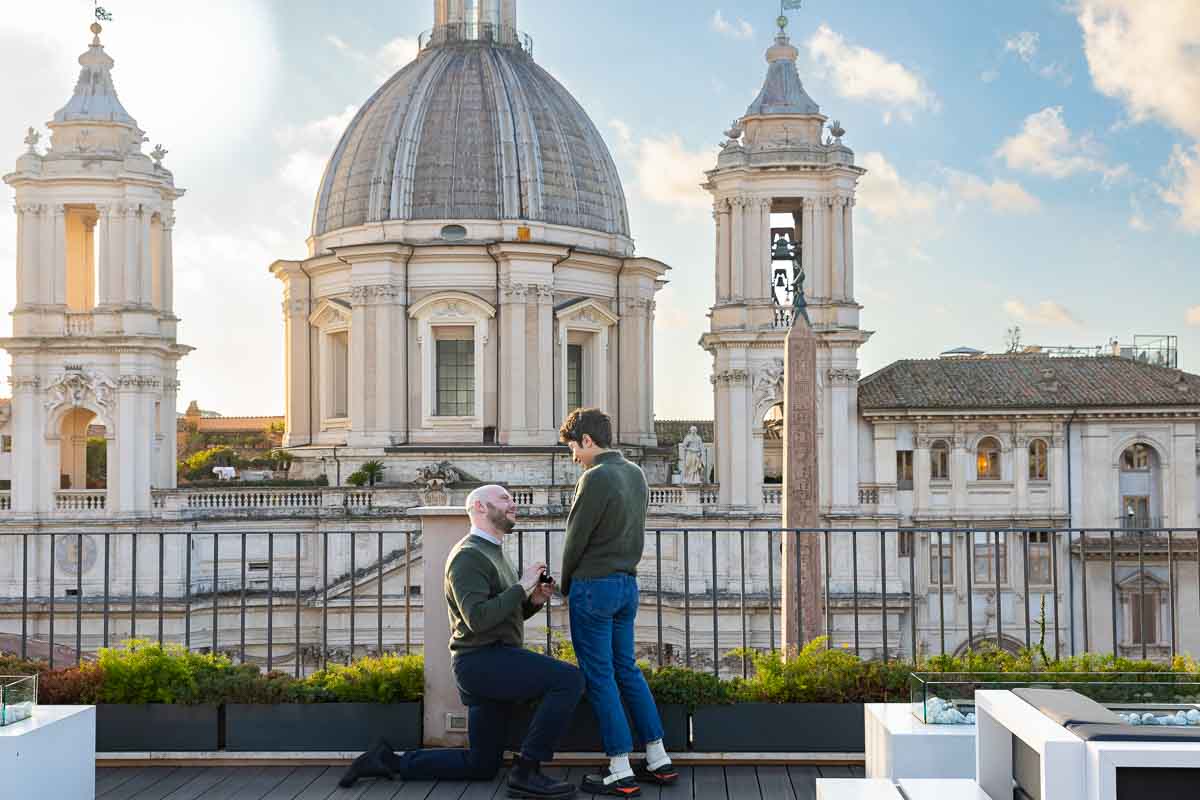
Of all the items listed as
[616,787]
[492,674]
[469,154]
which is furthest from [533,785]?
[469,154]

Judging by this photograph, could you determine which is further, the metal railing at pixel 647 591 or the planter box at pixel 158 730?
the metal railing at pixel 647 591

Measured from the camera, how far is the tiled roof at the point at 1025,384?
140 feet

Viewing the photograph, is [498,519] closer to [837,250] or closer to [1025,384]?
[837,250]

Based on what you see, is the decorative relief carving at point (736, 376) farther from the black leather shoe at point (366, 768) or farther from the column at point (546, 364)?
the black leather shoe at point (366, 768)

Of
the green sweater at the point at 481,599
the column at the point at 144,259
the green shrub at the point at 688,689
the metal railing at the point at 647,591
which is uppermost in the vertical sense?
the column at the point at 144,259

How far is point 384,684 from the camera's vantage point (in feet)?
29.2

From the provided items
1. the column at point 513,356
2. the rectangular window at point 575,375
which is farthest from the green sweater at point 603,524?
the rectangular window at point 575,375

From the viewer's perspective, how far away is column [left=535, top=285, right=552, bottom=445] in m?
44.6

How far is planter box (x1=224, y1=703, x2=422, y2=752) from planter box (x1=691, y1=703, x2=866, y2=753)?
1.80 metres

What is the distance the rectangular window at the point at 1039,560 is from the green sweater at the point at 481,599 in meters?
34.9

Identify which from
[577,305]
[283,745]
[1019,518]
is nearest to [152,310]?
[577,305]

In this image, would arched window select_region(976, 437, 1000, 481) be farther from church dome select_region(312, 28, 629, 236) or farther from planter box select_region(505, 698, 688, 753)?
planter box select_region(505, 698, 688, 753)

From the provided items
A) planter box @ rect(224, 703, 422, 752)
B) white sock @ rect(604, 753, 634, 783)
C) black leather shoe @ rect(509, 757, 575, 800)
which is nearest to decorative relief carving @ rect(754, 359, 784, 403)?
planter box @ rect(224, 703, 422, 752)

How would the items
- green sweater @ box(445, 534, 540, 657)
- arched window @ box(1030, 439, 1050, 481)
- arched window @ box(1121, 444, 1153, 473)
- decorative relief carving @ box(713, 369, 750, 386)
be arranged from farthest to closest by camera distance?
arched window @ box(1121, 444, 1153, 473) < arched window @ box(1030, 439, 1050, 481) < decorative relief carving @ box(713, 369, 750, 386) < green sweater @ box(445, 534, 540, 657)
